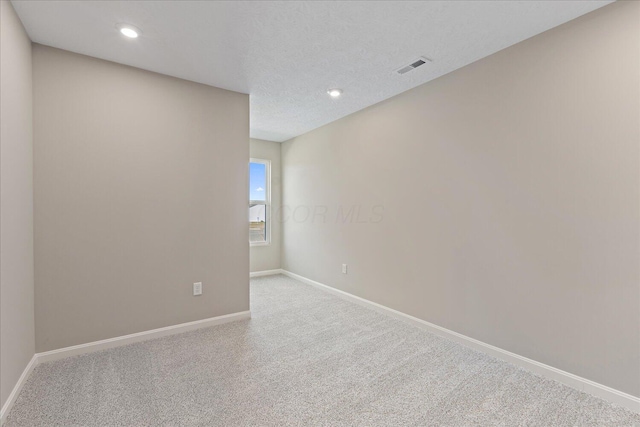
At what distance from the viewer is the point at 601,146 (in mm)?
1922

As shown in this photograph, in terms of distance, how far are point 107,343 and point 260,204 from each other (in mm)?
3217

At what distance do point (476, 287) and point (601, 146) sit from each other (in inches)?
52.2

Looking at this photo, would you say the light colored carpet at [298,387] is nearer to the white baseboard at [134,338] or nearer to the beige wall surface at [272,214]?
the white baseboard at [134,338]

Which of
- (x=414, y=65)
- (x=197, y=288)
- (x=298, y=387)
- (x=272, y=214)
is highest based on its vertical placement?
(x=414, y=65)

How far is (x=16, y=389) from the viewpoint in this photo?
191 centimetres

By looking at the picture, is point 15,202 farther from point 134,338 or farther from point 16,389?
point 134,338

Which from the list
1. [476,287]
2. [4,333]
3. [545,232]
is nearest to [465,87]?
[545,232]

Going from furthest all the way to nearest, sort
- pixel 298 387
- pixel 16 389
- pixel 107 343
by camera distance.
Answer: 1. pixel 107 343
2. pixel 298 387
3. pixel 16 389

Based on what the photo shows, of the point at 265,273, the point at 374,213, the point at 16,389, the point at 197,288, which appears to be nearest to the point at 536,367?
the point at 374,213

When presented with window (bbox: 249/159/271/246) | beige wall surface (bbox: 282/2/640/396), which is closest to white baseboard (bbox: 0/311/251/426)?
beige wall surface (bbox: 282/2/640/396)

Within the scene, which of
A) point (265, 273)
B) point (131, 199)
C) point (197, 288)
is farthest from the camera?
point (265, 273)

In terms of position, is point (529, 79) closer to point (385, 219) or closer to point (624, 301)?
point (624, 301)

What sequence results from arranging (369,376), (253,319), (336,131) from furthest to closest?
(336,131) → (253,319) → (369,376)

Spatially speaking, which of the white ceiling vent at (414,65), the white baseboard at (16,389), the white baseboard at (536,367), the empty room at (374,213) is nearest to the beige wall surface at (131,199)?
the empty room at (374,213)
